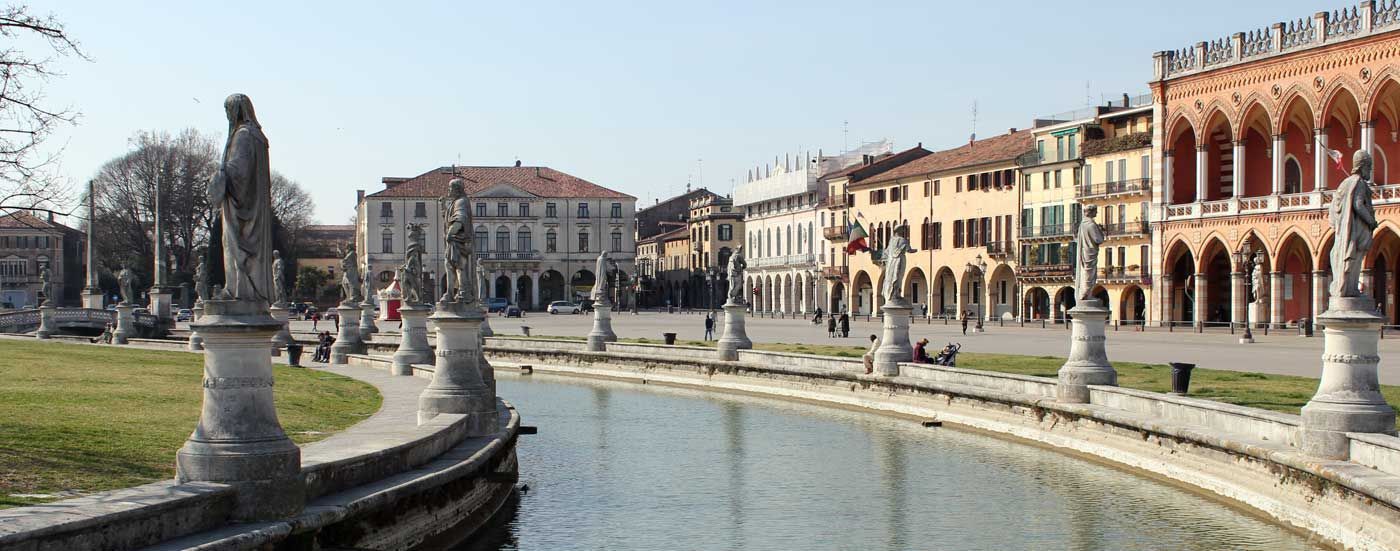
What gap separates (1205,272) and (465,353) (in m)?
52.7

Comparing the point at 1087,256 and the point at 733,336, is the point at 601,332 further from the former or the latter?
the point at 1087,256

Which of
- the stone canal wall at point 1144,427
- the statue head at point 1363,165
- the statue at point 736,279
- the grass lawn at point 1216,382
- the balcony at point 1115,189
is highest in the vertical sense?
the balcony at point 1115,189

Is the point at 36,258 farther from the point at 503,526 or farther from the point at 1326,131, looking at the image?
the point at 503,526

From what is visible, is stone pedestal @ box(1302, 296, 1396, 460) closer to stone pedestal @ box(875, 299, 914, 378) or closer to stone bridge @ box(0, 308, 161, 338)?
stone pedestal @ box(875, 299, 914, 378)

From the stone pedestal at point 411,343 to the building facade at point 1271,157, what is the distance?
126ft

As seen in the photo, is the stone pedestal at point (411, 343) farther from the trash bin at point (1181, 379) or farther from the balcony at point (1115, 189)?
the balcony at point (1115, 189)

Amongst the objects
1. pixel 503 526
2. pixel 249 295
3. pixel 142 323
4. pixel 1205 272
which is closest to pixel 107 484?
pixel 249 295

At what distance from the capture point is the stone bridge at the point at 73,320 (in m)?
63.5

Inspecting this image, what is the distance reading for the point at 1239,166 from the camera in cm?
6297

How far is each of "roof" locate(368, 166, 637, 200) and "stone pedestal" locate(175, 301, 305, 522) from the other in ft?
378

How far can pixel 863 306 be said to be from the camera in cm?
10100

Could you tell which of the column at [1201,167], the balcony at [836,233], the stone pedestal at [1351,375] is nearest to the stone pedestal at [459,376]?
the stone pedestal at [1351,375]

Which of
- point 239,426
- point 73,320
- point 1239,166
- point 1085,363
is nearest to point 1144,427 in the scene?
point 1085,363

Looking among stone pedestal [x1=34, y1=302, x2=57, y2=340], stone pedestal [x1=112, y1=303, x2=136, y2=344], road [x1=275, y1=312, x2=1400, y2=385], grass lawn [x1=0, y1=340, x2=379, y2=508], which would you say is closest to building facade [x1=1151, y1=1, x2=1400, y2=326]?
road [x1=275, y1=312, x2=1400, y2=385]
